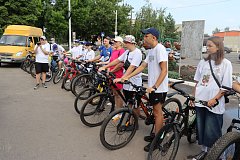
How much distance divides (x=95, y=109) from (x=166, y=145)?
1.84 meters

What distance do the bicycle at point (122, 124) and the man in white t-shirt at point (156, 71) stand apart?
0.19 metres

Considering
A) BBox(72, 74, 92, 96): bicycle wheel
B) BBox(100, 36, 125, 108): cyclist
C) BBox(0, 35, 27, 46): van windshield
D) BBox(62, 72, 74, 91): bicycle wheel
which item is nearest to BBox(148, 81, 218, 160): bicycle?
BBox(100, 36, 125, 108): cyclist

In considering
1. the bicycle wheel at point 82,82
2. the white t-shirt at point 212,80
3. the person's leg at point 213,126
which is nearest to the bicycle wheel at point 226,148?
the person's leg at point 213,126

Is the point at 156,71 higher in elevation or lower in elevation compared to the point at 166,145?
higher

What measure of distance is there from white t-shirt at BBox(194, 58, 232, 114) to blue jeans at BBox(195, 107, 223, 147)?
0.28 feet

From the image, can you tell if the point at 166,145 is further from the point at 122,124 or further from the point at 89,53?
the point at 89,53

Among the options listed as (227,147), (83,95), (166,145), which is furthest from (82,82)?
(227,147)

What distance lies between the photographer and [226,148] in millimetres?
2570

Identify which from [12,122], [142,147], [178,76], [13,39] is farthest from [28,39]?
[142,147]

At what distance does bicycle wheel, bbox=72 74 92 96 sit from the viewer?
651cm

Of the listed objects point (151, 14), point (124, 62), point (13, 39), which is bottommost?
point (124, 62)

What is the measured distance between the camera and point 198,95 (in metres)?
3.14

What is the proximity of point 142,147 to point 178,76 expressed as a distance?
7.16 m

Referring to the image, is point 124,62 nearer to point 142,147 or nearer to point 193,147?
point 142,147
